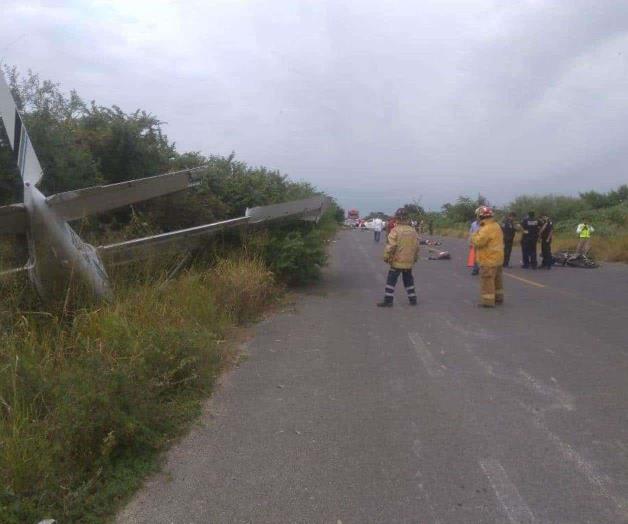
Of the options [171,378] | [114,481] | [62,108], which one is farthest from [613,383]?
[62,108]

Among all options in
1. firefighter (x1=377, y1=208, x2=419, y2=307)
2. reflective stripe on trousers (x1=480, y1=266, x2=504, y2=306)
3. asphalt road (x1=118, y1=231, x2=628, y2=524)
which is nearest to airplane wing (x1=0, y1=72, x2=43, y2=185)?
asphalt road (x1=118, y1=231, x2=628, y2=524)

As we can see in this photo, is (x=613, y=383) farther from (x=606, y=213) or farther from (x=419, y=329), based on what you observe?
(x=606, y=213)

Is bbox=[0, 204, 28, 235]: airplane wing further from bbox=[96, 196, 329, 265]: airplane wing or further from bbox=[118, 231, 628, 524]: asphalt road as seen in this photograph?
bbox=[118, 231, 628, 524]: asphalt road

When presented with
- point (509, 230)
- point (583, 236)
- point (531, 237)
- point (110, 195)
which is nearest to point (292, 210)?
point (110, 195)

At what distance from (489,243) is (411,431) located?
294 inches

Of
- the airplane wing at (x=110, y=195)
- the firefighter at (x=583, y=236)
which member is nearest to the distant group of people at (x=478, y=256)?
the airplane wing at (x=110, y=195)

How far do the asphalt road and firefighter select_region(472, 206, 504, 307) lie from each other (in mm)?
1823

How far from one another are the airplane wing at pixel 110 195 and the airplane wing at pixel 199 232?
1.97 feet

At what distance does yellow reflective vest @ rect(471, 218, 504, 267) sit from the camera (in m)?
12.2

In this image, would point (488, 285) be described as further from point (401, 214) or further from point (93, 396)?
point (93, 396)

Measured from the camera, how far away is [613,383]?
22.2 feet

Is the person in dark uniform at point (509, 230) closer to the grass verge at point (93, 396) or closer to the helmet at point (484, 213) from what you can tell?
the helmet at point (484, 213)

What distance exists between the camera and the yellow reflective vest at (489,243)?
1216cm

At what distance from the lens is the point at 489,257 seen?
12.2m
